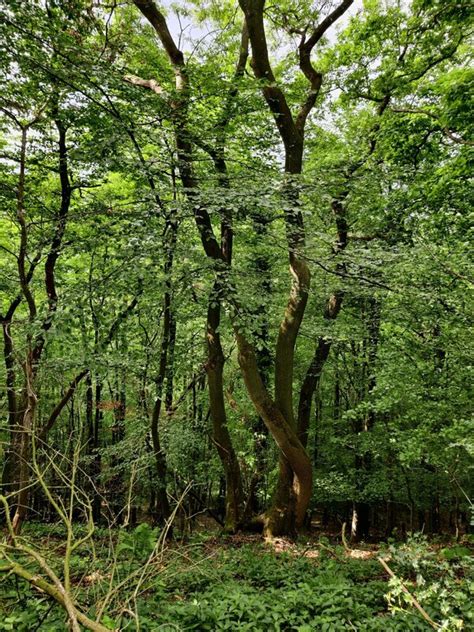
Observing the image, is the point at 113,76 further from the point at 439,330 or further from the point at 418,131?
the point at 439,330

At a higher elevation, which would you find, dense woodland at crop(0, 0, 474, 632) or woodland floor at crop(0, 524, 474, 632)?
dense woodland at crop(0, 0, 474, 632)

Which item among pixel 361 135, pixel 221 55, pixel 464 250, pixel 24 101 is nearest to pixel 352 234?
pixel 361 135

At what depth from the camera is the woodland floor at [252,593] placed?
10.0 feet

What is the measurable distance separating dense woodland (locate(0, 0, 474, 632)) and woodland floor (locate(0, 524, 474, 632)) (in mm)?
61

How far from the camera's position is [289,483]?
23.9 ft

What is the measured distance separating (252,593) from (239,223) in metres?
5.01

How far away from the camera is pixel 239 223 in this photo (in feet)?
20.8

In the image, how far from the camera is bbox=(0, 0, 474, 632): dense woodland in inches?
190

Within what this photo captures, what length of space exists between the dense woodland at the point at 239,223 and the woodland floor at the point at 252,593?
0.06m

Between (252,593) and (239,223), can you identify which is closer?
(252,593)

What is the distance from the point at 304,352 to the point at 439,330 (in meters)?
5.48

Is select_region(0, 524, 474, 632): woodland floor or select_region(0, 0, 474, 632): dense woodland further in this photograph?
select_region(0, 0, 474, 632): dense woodland

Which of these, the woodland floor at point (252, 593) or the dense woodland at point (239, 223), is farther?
the dense woodland at point (239, 223)

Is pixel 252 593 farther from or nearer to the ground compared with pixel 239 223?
nearer to the ground
